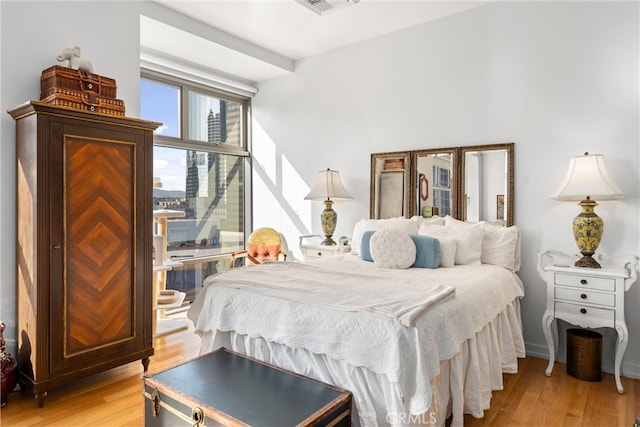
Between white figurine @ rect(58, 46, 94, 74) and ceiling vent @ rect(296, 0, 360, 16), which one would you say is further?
ceiling vent @ rect(296, 0, 360, 16)

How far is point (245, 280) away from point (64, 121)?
146 centimetres

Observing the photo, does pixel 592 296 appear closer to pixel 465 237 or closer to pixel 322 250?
pixel 465 237

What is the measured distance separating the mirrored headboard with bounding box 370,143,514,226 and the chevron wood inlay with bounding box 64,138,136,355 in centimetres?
235

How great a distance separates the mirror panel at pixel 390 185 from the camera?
12.7 feet

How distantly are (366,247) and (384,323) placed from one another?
1515mm

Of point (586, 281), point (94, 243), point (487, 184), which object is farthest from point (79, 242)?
point (586, 281)

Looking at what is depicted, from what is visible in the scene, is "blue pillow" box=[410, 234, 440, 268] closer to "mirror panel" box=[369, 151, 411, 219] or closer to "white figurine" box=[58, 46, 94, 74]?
"mirror panel" box=[369, 151, 411, 219]

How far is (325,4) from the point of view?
3148mm

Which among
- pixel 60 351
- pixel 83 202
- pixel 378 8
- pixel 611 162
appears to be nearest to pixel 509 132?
pixel 611 162

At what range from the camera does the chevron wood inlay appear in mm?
2443

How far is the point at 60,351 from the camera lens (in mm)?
2391

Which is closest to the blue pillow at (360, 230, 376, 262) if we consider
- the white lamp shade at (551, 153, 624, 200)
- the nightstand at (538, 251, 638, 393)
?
the nightstand at (538, 251, 638, 393)

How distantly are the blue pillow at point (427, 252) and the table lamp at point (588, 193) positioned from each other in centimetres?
92

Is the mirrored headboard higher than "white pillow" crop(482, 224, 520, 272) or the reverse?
higher
